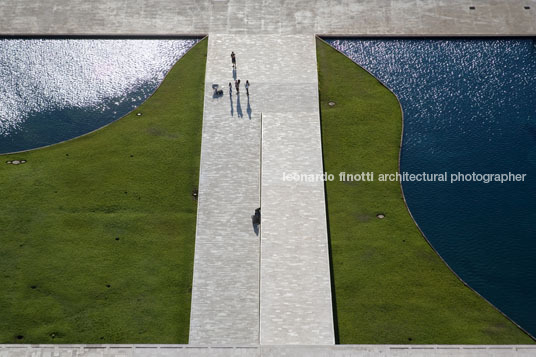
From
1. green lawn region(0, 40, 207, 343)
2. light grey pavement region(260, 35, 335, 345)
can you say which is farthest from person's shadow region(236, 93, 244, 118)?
green lawn region(0, 40, 207, 343)

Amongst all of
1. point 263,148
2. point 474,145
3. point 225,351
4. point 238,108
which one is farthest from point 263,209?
point 474,145

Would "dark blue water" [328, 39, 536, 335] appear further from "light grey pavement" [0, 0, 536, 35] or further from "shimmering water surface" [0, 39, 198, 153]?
"shimmering water surface" [0, 39, 198, 153]

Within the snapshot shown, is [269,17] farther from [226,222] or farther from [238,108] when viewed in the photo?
[226,222]

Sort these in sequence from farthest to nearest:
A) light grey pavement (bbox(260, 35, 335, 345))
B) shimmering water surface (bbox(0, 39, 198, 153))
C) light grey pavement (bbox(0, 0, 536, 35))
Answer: light grey pavement (bbox(0, 0, 536, 35)), shimmering water surface (bbox(0, 39, 198, 153)), light grey pavement (bbox(260, 35, 335, 345))

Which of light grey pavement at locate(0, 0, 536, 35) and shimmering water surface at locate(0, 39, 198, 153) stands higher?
light grey pavement at locate(0, 0, 536, 35)

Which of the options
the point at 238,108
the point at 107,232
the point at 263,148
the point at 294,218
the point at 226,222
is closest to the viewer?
the point at 294,218

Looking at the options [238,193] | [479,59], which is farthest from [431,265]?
[479,59]

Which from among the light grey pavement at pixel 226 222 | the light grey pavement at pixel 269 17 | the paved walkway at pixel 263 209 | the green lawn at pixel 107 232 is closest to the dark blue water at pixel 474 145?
the light grey pavement at pixel 269 17
